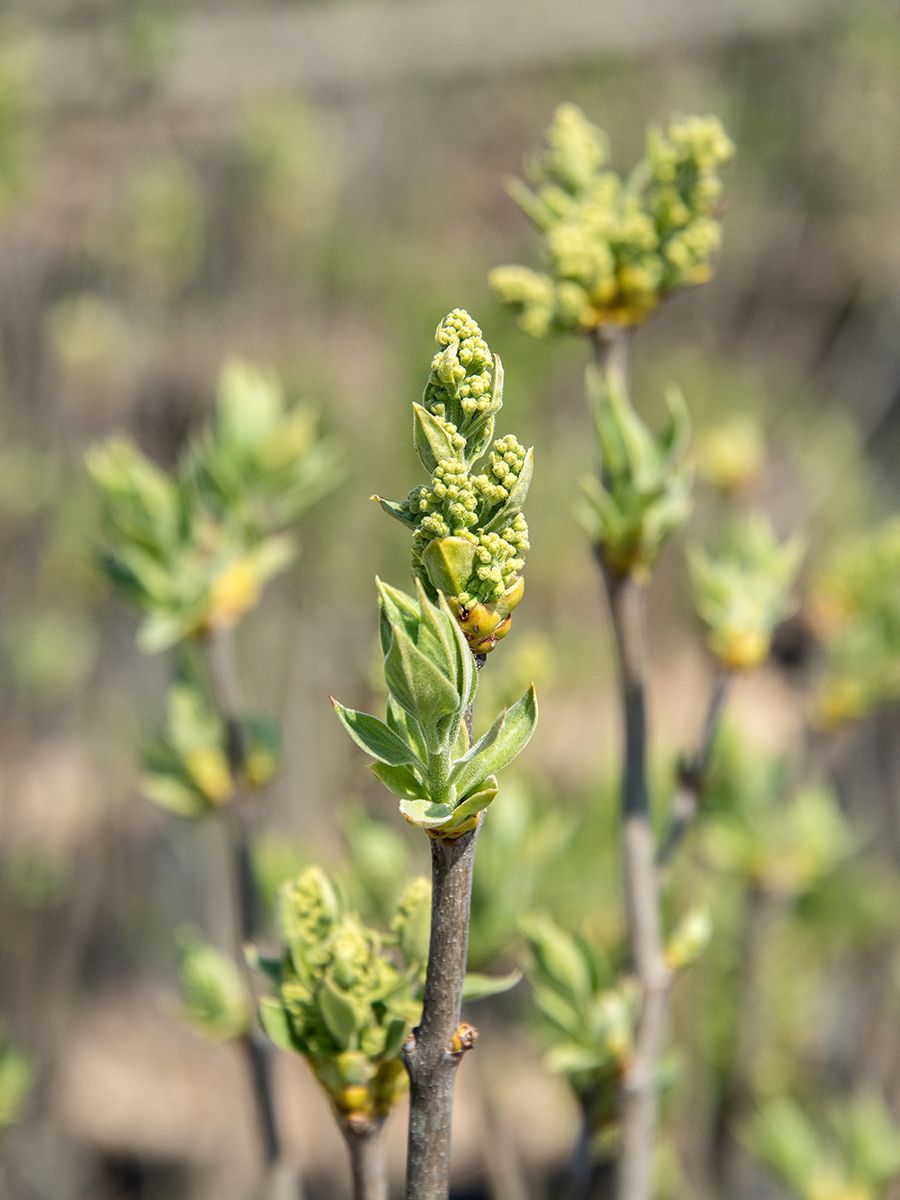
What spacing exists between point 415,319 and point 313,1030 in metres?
Result: 2.98

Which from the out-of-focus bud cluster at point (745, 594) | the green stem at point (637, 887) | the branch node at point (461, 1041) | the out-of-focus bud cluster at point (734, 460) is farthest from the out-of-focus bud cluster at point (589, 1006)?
the out-of-focus bud cluster at point (734, 460)

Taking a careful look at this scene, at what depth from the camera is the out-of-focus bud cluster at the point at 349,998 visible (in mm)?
568

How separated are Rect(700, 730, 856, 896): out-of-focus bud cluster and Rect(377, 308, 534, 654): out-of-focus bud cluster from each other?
756mm

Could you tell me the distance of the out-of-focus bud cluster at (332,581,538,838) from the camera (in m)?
0.44

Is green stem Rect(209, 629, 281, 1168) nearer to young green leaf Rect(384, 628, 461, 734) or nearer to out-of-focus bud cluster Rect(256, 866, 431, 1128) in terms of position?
out-of-focus bud cluster Rect(256, 866, 431, 1128)

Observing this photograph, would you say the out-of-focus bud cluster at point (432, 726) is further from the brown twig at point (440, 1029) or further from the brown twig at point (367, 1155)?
the brown twig at point (367, 1155)

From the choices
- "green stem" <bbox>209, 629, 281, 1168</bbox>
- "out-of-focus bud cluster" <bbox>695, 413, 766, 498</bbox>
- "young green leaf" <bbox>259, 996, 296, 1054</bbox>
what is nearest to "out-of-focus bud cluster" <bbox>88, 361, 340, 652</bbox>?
"green stem" <bbox>209, 629, 281, 1168</bbox>

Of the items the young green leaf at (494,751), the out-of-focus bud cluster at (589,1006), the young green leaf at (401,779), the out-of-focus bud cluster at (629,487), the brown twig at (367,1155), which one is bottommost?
the out-of-focus bud cluster at (589,1006)

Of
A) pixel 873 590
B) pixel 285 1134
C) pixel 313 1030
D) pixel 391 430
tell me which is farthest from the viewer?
pixel 391 430

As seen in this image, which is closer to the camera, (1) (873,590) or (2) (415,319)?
(1) (873,590)

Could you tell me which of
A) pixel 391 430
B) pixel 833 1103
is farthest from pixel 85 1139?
pixel 391 430

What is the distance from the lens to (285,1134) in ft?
2.86

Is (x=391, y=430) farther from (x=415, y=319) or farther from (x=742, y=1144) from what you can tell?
(x=742, y=1144)

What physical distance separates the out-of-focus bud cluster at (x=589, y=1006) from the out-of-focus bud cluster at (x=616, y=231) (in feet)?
1.35
